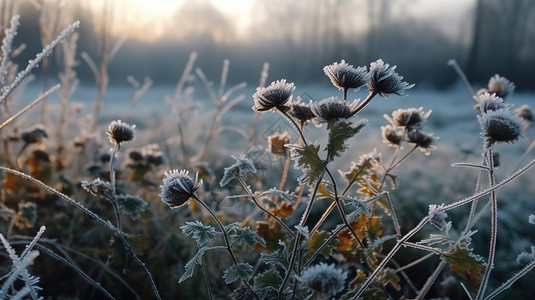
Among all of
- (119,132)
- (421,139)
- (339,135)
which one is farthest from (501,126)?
(119,132)

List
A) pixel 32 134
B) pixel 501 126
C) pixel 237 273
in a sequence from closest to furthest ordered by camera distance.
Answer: pixel 501 126, pixel 237 273, pixel 32 134

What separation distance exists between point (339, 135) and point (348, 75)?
0.32 ft

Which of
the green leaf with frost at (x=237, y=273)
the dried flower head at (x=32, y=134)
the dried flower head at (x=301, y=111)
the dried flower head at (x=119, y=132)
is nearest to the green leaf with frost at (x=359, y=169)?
the dried flower head at (x=301, y=111)

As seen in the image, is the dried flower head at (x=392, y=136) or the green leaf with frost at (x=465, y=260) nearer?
the green leaf with frost at (x=465, y=260)

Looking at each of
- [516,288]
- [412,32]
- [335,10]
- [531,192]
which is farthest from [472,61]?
[516,288]

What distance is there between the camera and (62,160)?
1.92 metres

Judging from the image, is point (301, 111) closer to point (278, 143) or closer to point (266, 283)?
point (278, 143)

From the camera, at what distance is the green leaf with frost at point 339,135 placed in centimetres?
67

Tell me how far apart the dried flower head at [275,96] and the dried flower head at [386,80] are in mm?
124

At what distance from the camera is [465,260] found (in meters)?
0.73

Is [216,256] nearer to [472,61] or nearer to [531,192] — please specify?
[531,192]

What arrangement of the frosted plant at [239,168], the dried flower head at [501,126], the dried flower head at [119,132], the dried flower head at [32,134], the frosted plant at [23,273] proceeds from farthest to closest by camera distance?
the dried flower head at [32,134] → the dried flower head at [119,132] → the frosted plant at [239,168] → the dried flower head at [501,126] → the frosted plant at [23,273]

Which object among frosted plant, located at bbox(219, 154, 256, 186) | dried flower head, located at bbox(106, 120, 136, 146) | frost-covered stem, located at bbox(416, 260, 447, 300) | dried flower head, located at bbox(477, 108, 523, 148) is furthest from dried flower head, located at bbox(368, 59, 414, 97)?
dried flower head, located at bbox(106, 120, 136, 146)

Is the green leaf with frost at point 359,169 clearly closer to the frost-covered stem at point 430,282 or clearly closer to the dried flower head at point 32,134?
the frost-covered stem at point 430,282
